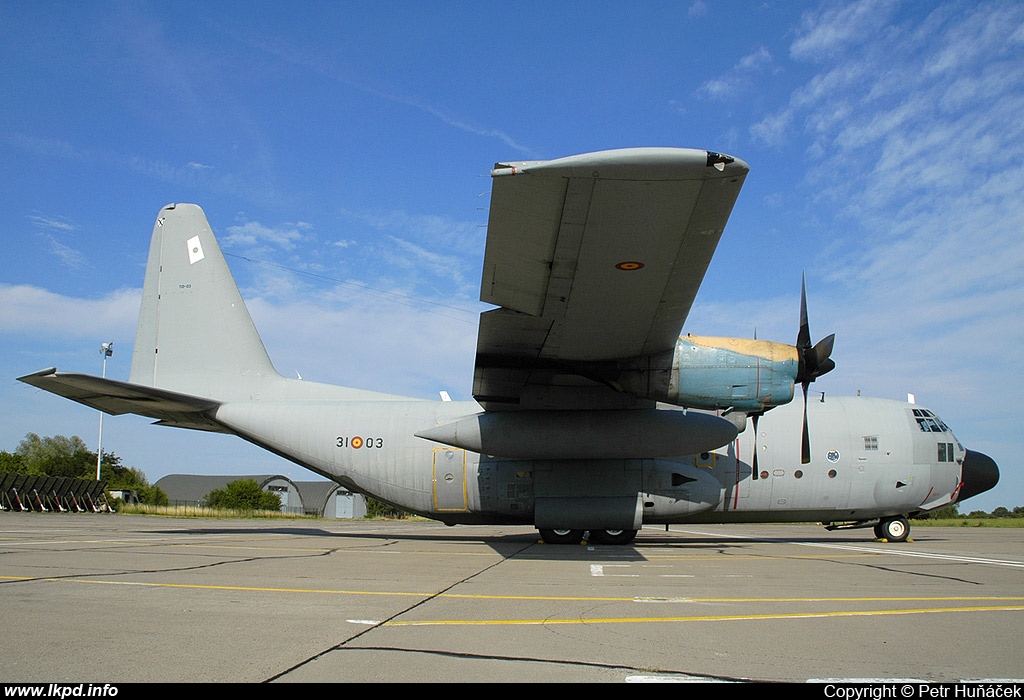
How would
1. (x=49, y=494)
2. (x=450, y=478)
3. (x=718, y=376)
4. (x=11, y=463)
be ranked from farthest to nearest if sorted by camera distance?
(x=11, y=463) → (x=49, y=494) → (x=450, y=478) → (x=718, y=376)

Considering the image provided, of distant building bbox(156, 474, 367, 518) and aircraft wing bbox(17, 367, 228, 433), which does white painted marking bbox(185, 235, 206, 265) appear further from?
distant building bbox(156, 474, 367, 518)

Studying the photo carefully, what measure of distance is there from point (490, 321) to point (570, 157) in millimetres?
4450

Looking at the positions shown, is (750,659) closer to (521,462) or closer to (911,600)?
(911,600)

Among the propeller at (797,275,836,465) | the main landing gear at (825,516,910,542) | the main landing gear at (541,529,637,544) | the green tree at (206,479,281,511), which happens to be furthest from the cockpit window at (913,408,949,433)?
the green tree at (206,479,281,511)

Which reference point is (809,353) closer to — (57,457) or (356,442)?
(356,442)

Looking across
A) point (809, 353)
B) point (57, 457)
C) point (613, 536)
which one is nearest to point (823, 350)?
point (809, 353)

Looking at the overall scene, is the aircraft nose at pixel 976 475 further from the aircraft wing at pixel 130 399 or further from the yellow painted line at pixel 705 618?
the aircraft wing at pixel 130 399

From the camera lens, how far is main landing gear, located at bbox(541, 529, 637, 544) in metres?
14.7

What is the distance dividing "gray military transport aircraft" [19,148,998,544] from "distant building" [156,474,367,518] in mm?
41999

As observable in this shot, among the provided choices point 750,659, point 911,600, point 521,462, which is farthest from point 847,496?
point 750,659

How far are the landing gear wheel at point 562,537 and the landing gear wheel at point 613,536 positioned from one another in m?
0.40

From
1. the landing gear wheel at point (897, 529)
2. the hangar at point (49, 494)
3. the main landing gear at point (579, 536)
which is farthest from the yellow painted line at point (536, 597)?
the hangar at point (49, 494)

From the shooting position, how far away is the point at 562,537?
14.7 metres

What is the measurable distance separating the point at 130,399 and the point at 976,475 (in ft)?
61.3
